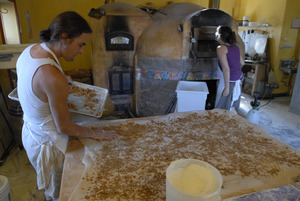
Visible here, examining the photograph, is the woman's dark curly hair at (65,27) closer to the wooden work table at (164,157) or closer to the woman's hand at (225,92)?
the wooden work table at (164,157)

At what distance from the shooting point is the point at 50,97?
1.16 meters

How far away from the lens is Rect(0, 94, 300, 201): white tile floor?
2.06m

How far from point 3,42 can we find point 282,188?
3036 mm

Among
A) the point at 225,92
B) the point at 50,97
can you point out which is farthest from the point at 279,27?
the point at 50,97

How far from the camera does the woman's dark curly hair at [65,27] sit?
119 centimetres

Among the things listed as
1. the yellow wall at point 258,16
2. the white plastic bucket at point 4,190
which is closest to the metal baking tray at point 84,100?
the white plastic bucket at point 4,190

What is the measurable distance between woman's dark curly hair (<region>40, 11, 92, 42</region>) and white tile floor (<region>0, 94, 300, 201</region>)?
1.56 m

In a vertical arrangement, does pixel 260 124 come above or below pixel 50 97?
below

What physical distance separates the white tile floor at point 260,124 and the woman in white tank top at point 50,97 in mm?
898

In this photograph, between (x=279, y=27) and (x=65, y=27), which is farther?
(x=279, y=27)

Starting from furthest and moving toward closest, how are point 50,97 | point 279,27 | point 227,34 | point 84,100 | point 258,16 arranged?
point 258,16
point 279,27
point 227,34
point 84,100
point 50,97

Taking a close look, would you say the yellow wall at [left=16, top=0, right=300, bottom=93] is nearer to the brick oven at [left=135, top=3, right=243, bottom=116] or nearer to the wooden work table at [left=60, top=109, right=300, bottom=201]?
the brick oven at [left=135, top=3, right=243, bottom=116]

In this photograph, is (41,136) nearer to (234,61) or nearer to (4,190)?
(4,190)

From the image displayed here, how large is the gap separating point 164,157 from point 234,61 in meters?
2.04
